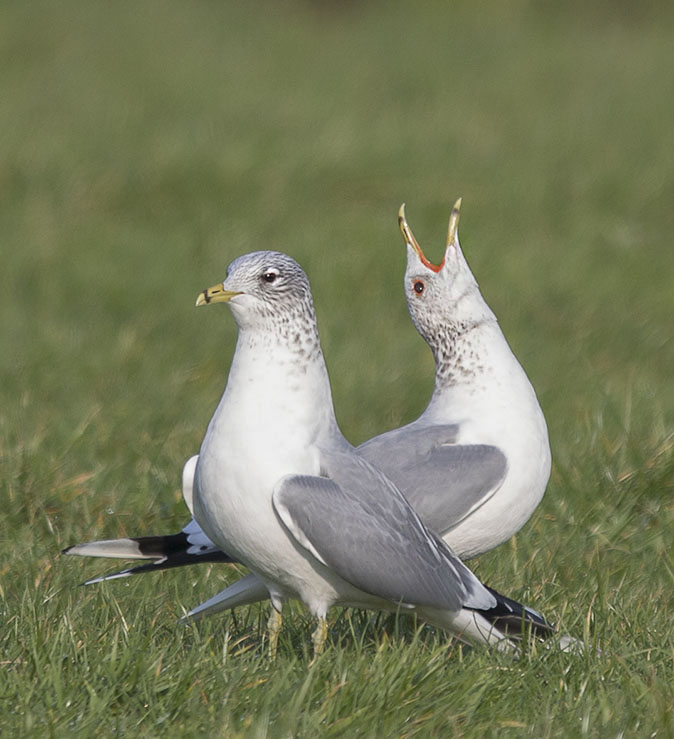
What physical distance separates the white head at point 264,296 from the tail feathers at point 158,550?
2.40ft

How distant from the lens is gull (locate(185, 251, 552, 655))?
→ 11.4 feet

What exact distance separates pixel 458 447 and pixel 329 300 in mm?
5188

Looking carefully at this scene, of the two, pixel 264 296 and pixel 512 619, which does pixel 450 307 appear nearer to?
pixel 264 296

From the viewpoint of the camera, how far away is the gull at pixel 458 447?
12.9ft

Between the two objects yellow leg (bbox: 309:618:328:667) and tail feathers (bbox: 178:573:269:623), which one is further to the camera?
tail feathers (bbox: 178:573:269:623)

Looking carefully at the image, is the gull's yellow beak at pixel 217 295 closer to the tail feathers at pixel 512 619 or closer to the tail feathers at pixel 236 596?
the tail feathers at pixel 236 596

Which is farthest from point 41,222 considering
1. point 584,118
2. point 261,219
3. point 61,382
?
point 584,118

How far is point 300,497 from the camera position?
135 inches

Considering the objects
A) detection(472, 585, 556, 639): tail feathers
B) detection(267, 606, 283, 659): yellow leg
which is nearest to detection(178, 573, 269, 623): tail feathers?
detection(267, 606, 283, 659): yellow leg

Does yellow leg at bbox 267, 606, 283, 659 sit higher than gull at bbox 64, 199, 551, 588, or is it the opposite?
gull at bbox 64, 199, 551, 588

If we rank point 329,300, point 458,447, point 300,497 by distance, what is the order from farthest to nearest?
point 329,300
point 458,447
point 300,497

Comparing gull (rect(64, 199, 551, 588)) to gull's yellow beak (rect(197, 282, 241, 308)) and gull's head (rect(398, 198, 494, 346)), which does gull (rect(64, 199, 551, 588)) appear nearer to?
gull's head (rect(398, 198, 494, 346))

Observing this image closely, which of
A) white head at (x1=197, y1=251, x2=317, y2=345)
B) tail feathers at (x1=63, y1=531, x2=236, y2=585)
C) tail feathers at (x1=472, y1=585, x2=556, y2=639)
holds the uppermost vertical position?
white head at (x1=197, y1=251, x2=317, y2=345)

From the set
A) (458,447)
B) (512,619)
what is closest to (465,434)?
(458,447)
